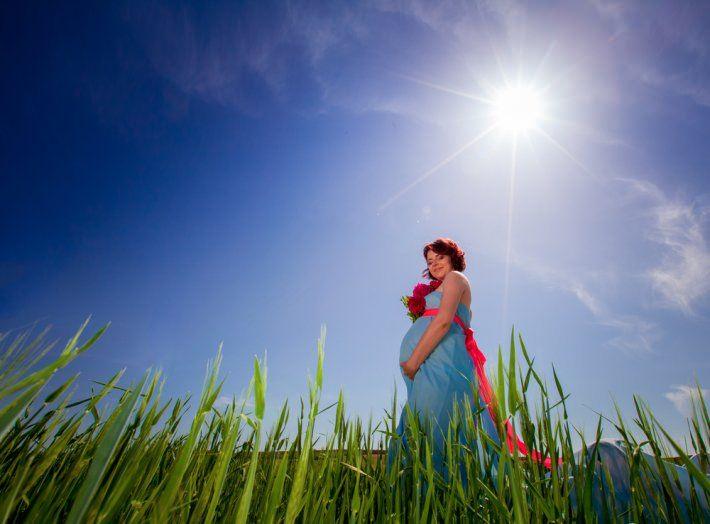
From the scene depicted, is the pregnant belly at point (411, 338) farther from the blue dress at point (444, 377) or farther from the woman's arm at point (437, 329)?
the woman's arm at point (437, 329)

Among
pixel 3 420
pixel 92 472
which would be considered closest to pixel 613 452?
pixel 92 472

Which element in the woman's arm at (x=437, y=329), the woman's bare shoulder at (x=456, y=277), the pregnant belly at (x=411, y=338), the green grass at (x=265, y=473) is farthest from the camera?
the pregnant belly at (x=411, y=338)

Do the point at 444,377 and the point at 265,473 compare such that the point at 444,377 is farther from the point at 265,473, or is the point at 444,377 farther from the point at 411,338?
the point at 265,473

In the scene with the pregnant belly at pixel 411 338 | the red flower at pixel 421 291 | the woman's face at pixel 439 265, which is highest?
the woman's face at pixel 439 265

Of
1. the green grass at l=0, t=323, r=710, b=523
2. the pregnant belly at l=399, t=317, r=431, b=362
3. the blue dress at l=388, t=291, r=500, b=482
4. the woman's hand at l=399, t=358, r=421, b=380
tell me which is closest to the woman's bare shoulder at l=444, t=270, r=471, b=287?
the blue dress at l=388, t=291, r=500, b=482

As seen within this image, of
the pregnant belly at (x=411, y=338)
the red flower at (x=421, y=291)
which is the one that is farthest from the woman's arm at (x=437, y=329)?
the red flower at (x=421, y=291)

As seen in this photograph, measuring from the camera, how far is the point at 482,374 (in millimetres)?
2873

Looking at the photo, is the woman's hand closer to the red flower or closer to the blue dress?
the blue dress

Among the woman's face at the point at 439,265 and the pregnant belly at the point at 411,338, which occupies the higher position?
the woman's face at the point at 439,265

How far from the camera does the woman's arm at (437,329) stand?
2877 mm

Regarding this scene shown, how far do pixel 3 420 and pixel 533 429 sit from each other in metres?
1.00

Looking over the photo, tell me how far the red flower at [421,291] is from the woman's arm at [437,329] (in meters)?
0.85

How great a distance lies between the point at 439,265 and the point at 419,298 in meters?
0.40

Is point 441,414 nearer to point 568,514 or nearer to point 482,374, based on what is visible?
point 482,374
